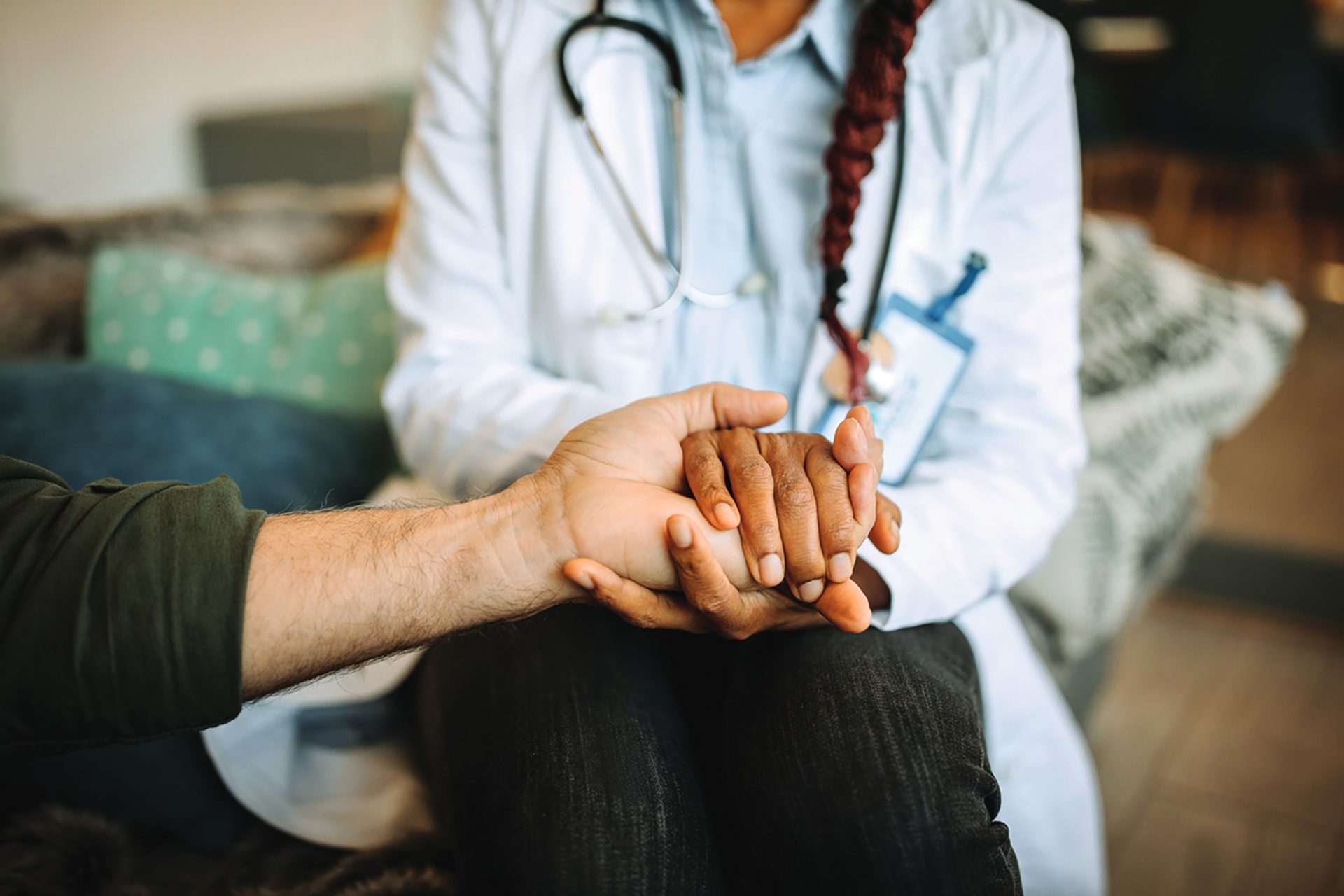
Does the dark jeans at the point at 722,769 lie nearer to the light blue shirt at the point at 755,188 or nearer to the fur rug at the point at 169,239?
the light blue shirt at the point at 755,188

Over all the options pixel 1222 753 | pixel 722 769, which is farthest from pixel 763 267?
pixel 1222 753

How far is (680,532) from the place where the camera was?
62 cm

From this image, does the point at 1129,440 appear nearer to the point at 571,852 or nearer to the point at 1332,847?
the point at 1332,847

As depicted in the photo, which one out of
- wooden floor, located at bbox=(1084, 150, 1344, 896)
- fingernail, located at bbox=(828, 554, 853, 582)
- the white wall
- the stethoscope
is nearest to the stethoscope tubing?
the stethoscope

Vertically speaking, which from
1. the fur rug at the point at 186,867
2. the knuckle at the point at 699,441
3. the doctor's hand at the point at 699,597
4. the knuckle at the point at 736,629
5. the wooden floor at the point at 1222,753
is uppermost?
the knuckle at the point at 699,441

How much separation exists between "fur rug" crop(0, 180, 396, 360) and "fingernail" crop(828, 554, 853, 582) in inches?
41.4

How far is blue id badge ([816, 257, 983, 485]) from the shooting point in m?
0.88

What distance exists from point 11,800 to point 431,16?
3.48 metres

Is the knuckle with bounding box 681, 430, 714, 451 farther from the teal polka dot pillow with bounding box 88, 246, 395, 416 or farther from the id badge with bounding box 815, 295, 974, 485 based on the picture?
the teal polka dot pillow with bounding box 88, 246, 395, 416

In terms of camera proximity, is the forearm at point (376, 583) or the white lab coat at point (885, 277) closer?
the forearm at point (376, 583)

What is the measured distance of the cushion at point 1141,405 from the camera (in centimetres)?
116

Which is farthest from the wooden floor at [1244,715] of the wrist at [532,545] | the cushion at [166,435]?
the cushion at [166,435]

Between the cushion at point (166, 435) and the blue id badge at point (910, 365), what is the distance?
549 mm

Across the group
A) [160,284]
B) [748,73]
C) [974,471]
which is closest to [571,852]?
[974,471]
